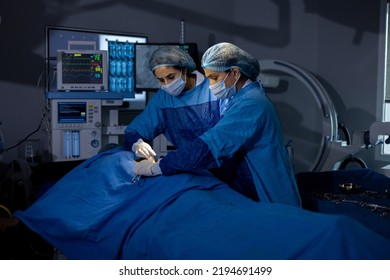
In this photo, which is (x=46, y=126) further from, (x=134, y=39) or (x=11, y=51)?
(x=134, y=39)

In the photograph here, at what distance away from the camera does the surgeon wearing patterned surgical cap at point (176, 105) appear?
8.29ft

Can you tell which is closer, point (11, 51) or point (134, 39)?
point (11, 51)

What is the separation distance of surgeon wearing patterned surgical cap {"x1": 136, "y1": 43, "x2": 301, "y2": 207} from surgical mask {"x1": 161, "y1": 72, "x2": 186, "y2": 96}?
1.15 ft

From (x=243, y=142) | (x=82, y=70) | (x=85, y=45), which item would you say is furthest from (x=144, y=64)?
(x=243, y=142)

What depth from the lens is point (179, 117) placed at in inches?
104

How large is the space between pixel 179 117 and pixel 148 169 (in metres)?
0.67

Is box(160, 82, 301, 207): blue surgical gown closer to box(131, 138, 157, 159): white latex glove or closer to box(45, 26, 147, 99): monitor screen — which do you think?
box(131, 138, 157, 159): white latex glove

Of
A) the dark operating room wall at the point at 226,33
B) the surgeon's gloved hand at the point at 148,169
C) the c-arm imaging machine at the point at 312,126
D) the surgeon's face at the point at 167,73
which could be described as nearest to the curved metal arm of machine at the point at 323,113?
the c-arm imaging machine at the point at 312,126

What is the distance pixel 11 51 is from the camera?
394 cm

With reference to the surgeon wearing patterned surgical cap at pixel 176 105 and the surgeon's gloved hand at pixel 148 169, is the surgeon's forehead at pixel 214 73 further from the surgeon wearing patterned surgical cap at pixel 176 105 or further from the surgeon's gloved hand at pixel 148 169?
the surgeon's gloved hand at pixel 148 169

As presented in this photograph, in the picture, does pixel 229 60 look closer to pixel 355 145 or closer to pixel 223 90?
pixel 223 90

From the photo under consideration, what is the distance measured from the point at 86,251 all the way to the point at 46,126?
234 centimetres

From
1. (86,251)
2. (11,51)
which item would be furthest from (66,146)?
(86,251)

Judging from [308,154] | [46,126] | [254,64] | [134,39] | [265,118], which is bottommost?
[308,154]
